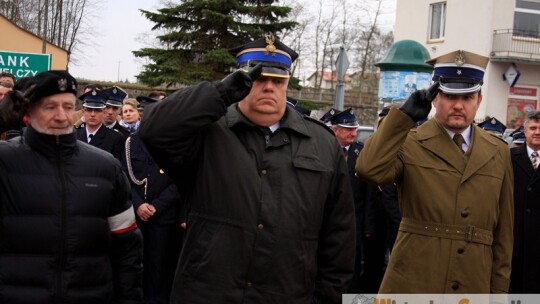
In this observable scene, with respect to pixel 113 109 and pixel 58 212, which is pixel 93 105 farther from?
pixel 58 212

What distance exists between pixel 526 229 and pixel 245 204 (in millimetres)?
Result: 3391

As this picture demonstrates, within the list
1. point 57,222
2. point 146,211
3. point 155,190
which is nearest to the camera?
point 57,222

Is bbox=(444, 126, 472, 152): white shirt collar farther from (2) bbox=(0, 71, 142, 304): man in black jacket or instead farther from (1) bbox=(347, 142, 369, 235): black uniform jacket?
(1) bbox=(347, 142, 369, 235): black uniform jacket

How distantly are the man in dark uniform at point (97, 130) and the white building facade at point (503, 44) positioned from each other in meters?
24.3

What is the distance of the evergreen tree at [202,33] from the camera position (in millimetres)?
26253

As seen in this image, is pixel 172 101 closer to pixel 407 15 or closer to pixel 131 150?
pixel 131 150

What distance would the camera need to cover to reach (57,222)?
3.68 metres

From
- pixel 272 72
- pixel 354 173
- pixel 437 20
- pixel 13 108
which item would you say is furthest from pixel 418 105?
pixel 437 20

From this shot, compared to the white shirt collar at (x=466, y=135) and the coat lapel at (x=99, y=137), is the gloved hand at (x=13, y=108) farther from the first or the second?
the coat lapel at (x=99, y=137)

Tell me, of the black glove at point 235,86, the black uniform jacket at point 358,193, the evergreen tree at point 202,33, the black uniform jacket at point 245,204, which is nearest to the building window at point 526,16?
the evergreen tree at point 202,33

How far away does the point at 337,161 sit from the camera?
3.88 metres

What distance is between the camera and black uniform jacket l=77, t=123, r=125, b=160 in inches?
315

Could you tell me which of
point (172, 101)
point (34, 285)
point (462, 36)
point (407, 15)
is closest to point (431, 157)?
point (172, 101)

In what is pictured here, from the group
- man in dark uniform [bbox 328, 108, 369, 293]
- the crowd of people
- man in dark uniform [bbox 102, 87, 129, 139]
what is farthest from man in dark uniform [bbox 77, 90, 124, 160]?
the crowd of people
